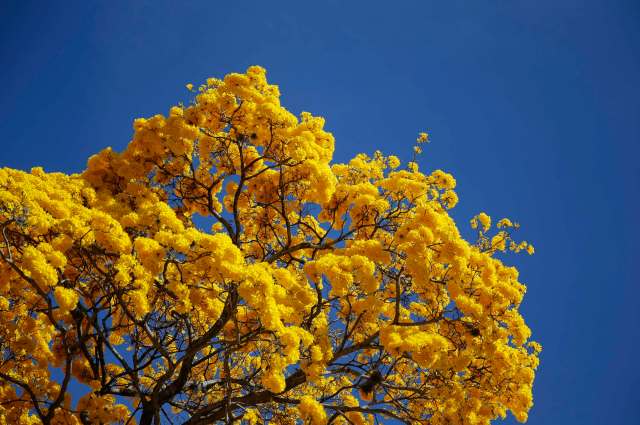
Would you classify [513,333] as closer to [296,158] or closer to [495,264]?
[495,264]

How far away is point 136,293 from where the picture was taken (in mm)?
8445

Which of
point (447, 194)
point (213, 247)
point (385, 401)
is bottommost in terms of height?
point (385, 401)

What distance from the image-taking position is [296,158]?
1209 centimetres

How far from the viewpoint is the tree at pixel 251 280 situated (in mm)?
9016

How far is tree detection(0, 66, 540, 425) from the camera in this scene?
902 cm

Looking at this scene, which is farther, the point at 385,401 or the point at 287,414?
the point at 287,414

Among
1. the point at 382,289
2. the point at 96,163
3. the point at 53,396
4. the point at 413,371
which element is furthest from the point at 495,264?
the point at 53,396

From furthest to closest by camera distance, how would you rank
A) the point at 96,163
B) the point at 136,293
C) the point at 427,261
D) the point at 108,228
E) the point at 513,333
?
the point at 96,163 → the point at 513,333 → the point at 427,261 → the point at 108,228 → the point at 136,293

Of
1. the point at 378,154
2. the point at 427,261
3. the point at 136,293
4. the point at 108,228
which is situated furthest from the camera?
the point at 378,154

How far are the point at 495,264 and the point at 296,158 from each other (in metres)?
4.89

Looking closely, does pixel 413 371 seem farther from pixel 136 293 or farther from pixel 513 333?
pixel 136 293

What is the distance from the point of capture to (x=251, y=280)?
8.77 metres

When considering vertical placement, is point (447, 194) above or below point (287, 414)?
above

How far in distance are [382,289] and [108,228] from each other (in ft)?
19.6
